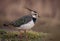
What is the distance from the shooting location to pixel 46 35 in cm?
894

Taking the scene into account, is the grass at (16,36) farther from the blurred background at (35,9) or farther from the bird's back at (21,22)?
the blurred background at (35,9)

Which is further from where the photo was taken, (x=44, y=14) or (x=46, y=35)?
(x=44, y=14)

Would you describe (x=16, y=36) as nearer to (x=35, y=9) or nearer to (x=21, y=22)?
(x=21, y=22)

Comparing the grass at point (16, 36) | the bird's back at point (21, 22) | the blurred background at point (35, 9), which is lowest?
the blurred background at point (35, 9)

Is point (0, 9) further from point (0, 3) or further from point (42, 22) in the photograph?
point (42, 22)

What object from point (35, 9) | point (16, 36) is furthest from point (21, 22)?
point (35, 9)

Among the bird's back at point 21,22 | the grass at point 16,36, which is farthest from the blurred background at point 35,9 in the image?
the bird's back at point 21,22

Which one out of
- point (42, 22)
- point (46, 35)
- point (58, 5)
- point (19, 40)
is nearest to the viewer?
point (19, 40)

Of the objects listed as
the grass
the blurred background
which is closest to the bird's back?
the grass

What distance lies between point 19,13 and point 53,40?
178 inches

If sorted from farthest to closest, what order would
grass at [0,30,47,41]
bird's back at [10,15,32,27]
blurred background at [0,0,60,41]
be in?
blurred background at [0,0,60,41], grass at [0,30,47,41], bird's back at [10,15,32,27]

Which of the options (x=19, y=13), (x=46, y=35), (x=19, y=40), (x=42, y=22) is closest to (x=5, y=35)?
(x=19, y=40)

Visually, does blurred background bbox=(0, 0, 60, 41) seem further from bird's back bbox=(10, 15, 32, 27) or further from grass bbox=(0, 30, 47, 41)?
bird's back bbox=(10, 15, 32, 27)

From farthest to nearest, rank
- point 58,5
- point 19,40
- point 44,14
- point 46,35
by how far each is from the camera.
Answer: point 58,5 < point 44,14 < point 46,35 < point 19,40
